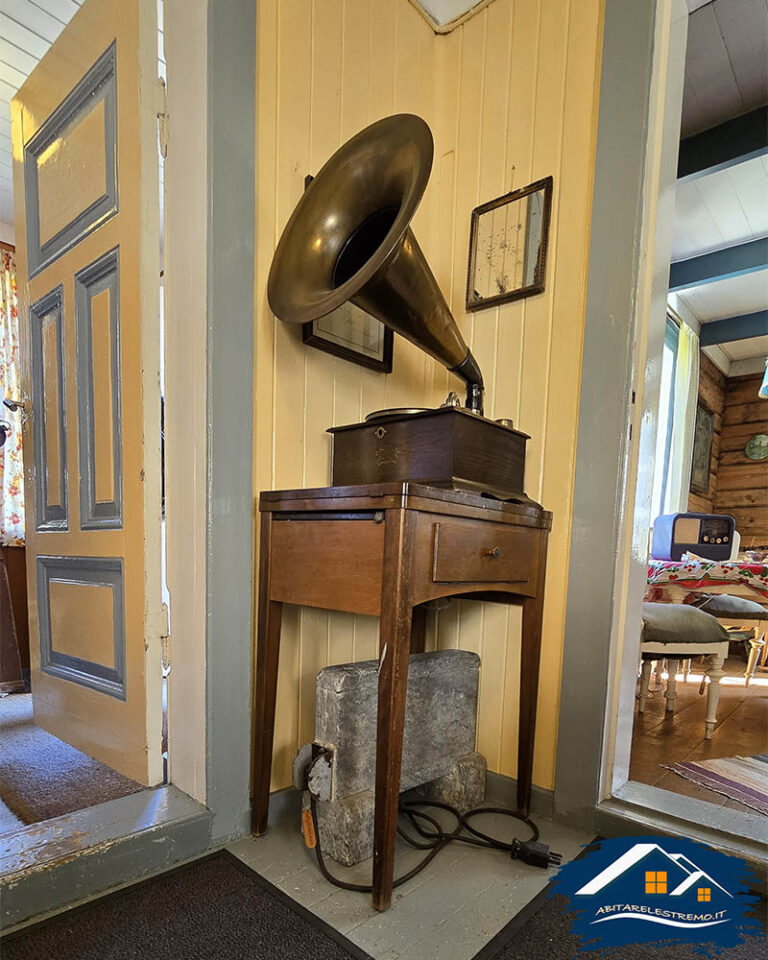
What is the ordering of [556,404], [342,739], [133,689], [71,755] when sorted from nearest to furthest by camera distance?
1. [342,739]
2. [133,689]
3. [556,404]
4. [71,755]

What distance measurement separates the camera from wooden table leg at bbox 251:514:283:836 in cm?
112

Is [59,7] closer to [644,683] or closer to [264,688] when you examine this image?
[264,688]

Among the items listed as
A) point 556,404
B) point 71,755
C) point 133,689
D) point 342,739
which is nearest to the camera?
point 342,739

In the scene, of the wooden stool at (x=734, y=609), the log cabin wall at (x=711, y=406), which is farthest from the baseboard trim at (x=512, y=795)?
the log cabin wall at (x=711, y=406)

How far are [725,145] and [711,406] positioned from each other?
353cm

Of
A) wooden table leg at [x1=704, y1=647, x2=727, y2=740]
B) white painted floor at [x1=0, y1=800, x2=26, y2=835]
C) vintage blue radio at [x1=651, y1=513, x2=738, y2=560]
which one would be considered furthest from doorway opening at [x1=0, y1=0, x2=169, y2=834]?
vintage blue radio at [x1=651, y1=513, x2=738, y2=560]

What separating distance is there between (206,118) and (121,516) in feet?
2.97

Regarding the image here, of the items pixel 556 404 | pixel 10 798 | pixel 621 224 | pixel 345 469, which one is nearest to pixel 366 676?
pixel 345 469

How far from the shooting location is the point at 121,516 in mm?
1260

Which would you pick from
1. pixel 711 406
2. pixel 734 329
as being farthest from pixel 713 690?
pixel 711 406

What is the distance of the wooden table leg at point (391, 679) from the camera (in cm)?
87

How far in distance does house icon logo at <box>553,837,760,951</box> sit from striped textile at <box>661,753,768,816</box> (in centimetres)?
43

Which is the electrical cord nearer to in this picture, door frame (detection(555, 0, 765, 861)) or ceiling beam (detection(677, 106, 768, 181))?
door frame (detection(555, 0, 765, 861))

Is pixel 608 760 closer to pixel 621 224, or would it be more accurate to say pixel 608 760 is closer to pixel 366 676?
pixel 366 676
